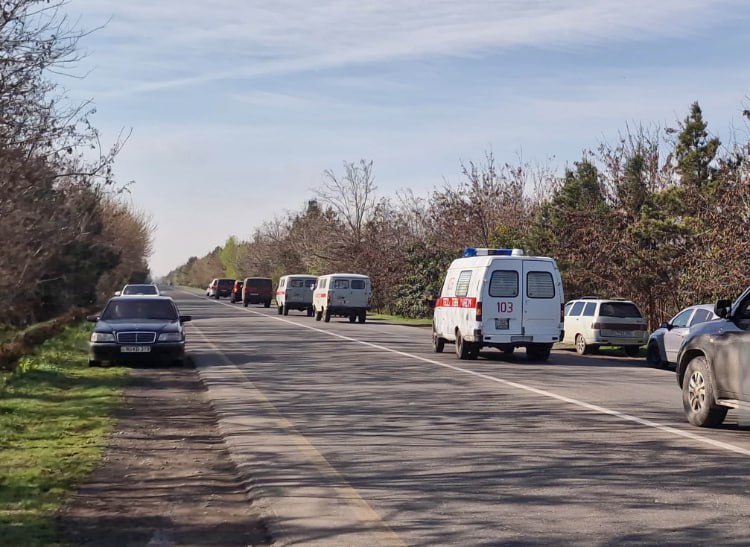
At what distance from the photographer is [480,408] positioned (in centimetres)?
1397

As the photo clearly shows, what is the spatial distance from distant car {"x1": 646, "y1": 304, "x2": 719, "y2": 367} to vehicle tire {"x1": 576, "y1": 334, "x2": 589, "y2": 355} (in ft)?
14.2

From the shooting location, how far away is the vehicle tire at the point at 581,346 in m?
28.2

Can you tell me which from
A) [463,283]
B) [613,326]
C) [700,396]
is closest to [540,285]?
[463,283]

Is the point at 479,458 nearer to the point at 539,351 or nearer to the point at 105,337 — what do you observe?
the point at 105,337

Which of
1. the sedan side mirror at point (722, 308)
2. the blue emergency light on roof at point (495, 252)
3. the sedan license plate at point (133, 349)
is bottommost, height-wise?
the sedan license plate at point (133, 349)

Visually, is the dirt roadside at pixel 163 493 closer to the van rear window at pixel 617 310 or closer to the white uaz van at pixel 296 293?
the van rear window at pixel 617 310

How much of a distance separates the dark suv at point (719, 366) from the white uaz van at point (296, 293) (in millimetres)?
43132

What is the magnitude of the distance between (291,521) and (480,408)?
7.00 metres

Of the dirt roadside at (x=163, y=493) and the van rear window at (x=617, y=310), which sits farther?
the van rear window at (x=617, y=310)

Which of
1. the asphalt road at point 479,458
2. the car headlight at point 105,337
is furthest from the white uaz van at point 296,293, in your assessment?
the asphalt road at point 479,458

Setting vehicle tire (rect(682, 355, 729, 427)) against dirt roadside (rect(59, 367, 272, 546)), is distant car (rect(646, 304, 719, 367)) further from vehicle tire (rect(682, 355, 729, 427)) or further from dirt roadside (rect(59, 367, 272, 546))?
dirt roadside (rect(59, 367, 272, 546))

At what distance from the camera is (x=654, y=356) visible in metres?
23.6

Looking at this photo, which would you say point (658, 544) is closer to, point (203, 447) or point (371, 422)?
point (203, 447)

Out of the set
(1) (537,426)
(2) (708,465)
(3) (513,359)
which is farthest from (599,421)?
(3) (513,359)
